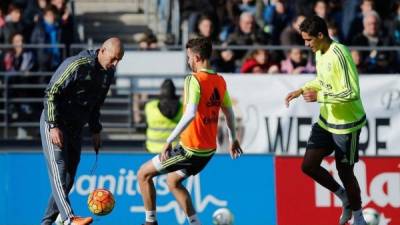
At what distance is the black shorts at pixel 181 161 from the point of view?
13.2m

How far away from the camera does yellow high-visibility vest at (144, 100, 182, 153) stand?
59.1 ft

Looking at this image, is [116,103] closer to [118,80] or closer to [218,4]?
[118,80]

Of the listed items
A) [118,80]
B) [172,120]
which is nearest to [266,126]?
[172,120]

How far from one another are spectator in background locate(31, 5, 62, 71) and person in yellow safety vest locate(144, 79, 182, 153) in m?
3.06

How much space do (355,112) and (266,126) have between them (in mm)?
5253

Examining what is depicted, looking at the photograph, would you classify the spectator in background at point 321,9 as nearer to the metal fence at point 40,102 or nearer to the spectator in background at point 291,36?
the spectator in background at point 291,36

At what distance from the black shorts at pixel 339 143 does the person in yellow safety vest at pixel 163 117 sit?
448 cm

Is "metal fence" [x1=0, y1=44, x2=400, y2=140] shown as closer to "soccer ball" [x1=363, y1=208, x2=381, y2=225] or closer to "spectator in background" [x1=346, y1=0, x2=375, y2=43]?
"spectator in background" [x1=346, y1=0, x2=375, y2=43]

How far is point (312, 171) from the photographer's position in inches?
540

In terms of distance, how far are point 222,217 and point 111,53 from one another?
284cm

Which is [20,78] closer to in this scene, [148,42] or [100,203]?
[148,42]

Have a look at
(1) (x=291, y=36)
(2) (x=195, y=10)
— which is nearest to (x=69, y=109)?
(1) (x=291, y=36)

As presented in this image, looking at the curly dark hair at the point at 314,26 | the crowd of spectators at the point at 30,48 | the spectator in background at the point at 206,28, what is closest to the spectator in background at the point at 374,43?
the spectator in background at the point at 206,28

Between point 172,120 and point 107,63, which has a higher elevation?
point 107,63
